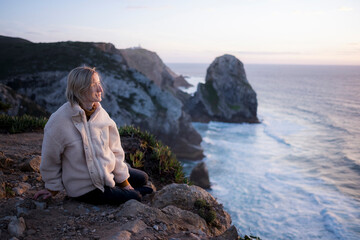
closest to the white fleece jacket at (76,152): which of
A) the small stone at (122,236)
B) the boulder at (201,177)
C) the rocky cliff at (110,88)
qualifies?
the small stone at (122,236)

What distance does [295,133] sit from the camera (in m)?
38.5

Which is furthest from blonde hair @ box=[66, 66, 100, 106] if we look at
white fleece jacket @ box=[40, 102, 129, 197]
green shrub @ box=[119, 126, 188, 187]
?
green shrub @ box=[119, 126, 188, 187]

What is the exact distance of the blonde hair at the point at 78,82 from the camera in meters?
3.67

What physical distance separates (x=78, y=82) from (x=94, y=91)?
0.83 ft

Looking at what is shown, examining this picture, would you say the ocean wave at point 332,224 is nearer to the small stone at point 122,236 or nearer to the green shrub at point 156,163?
the green shrub at point 156,163

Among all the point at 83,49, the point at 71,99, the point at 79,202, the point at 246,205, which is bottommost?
the point at 246,205

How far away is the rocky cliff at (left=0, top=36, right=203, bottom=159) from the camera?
28.4 m

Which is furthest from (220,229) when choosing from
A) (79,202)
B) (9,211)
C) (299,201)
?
(299,201)

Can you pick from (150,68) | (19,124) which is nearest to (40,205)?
(19,124)

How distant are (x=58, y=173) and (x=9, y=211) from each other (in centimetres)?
80

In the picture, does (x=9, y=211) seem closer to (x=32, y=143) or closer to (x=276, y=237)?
(x=32, y=143)

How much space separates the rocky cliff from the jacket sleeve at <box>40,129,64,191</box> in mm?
23629

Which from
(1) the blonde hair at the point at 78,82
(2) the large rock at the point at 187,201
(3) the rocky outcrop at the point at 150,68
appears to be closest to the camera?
(1) the blonde hair at the point at 78,82

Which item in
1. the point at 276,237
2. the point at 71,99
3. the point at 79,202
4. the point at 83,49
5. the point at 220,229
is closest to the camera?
the point at 71,99
